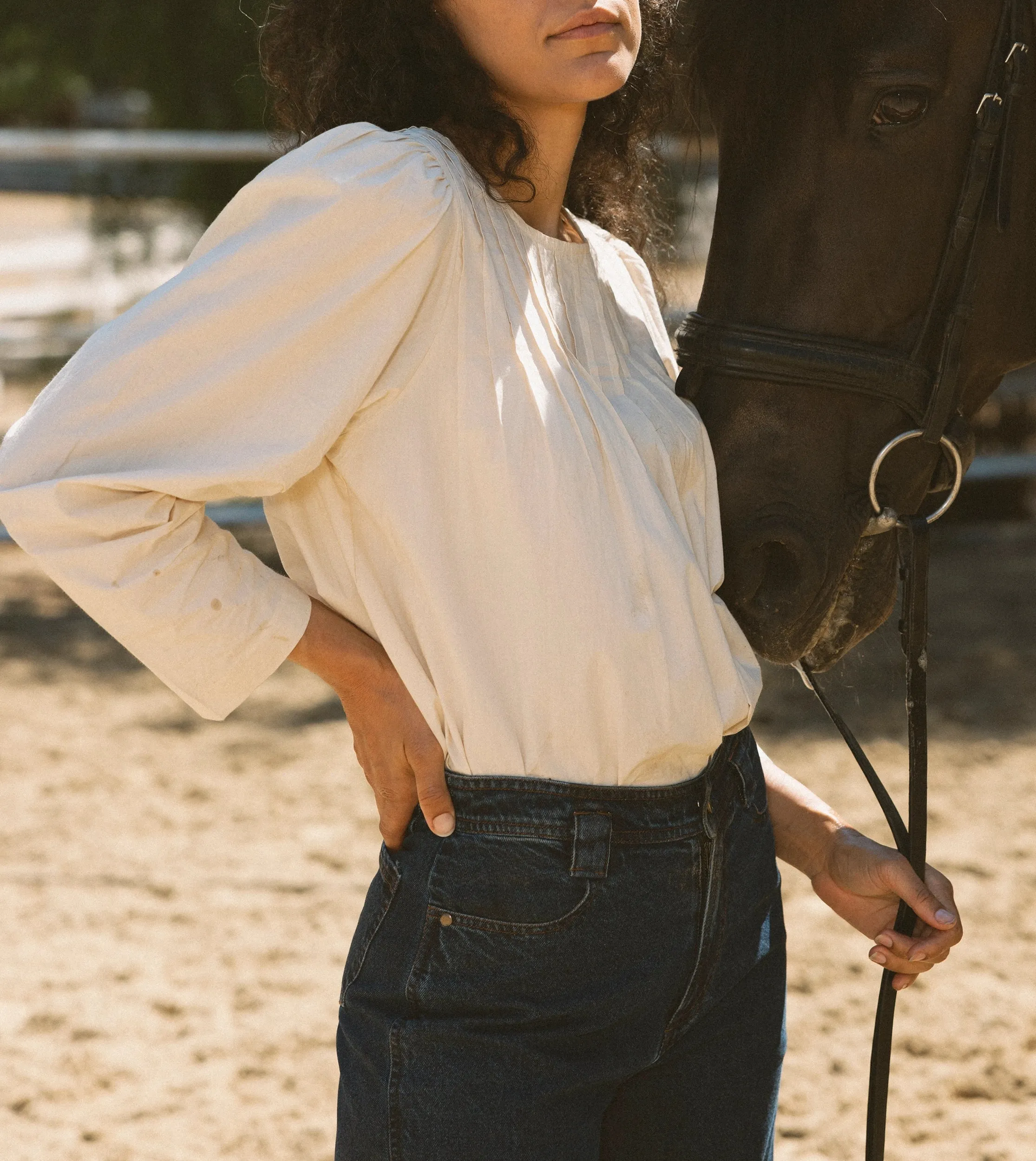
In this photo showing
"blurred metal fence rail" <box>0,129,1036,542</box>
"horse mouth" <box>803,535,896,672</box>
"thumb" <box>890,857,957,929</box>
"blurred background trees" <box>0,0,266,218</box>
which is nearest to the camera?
"thumb" <box>890,857,957,929</box>

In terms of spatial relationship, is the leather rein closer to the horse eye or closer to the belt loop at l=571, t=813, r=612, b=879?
the horse eye

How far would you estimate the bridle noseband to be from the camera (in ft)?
4.30

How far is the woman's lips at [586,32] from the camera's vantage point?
1.09 meters

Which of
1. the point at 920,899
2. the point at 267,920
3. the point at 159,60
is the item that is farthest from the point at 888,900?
the point at 159,60

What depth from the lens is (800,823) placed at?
1301 millimetres

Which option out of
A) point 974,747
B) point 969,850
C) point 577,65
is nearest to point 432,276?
point 577,65

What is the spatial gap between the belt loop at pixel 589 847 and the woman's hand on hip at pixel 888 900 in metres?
0.37

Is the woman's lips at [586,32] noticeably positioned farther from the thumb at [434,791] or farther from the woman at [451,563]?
the thumb at [434,791]

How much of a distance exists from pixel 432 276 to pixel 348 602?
0.92 ft

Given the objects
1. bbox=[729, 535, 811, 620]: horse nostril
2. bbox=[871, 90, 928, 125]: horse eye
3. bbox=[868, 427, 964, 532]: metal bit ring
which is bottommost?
bbox=[729, 535, 811, 620]: horse nostril

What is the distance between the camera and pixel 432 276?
1.00 metres

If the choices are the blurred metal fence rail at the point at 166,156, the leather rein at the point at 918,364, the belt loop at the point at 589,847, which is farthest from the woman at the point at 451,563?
the blurred metal fence rail at the point at 166,156

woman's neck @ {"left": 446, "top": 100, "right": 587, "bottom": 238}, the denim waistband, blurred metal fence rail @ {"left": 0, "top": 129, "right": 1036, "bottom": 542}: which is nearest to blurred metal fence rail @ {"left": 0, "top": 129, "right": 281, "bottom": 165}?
blurred metal fence rail @ {"left": 0, "top": 129, "right": 1036, "bottom": 542}

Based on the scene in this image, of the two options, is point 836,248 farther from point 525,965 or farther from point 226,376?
point 525,965
